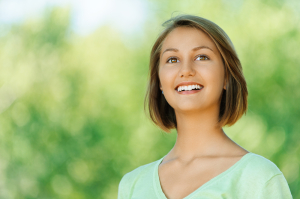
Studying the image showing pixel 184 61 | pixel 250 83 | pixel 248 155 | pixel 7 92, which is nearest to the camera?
pixel 248 155

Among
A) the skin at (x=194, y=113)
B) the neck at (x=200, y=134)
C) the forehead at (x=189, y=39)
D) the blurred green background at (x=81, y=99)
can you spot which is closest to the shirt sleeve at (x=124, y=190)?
the skin at (x=194, y=113)

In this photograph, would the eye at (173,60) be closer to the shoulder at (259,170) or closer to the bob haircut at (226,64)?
the bob haircut at (226,64)

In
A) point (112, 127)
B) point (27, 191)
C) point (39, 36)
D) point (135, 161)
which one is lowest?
point (27, 191)

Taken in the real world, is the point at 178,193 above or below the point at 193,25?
below

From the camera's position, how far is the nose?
57.7 inches

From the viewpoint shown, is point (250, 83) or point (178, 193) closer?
point (178, 193)

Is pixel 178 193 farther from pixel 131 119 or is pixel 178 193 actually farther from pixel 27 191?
Answer: pixel 27 191

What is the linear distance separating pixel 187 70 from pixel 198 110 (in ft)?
0.58

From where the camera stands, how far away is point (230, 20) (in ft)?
20.3

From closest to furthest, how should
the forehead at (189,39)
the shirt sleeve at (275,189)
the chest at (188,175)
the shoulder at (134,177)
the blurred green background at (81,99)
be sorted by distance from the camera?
the shirt sleeve at (275,189), the chest at (188,175), the forehead at (189,39), the shoulder at (134,177), the blurred green background at (81,99)

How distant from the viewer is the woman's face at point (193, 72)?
1.48 meters

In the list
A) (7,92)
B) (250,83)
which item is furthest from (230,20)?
(7,92)

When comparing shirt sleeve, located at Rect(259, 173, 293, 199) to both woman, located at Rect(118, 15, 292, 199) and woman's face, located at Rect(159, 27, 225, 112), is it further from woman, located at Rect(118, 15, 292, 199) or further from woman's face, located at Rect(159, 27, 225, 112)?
woman's face, located at Rect(159, 27, 225, 112)

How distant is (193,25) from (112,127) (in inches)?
198
